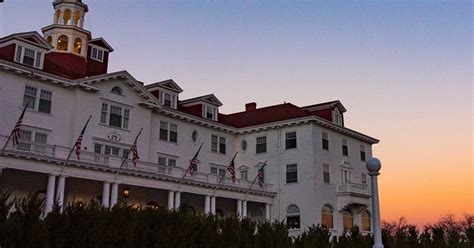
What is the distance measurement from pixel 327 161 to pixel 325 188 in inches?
99.2

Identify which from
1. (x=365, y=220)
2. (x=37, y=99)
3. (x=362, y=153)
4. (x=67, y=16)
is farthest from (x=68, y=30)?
(x=365, y=220)

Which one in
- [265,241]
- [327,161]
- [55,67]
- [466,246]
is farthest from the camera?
[327,161]

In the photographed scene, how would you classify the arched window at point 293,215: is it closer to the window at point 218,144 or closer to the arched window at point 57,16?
the window at point 218,144

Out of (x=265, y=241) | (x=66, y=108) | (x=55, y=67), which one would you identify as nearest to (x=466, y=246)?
(x=265, y=241)

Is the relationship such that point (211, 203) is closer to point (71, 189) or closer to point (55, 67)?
point (71, 189)

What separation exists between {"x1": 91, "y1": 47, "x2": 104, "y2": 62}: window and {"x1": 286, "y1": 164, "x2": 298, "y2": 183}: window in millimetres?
18310

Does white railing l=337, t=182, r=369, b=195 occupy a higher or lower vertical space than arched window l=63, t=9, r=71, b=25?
lower

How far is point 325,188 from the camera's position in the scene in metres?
44.9

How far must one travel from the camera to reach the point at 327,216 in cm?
4469

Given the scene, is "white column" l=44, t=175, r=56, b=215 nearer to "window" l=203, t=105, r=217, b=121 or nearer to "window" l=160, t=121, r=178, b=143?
"window" l=160, t=121, r=178, b=143

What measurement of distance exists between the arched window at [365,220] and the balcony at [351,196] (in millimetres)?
1817

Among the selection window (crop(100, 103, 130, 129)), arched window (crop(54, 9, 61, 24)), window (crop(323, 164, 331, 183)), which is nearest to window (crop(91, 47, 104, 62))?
arched window (crop(54, 9, 61, 24))

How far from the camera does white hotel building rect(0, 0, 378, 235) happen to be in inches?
1256

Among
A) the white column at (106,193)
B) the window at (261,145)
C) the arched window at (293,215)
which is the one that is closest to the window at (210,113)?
the window at (261,145)
